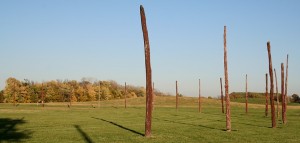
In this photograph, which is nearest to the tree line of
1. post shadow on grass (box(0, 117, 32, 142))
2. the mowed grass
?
the mowed grass

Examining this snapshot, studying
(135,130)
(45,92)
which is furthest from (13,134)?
(45,92)

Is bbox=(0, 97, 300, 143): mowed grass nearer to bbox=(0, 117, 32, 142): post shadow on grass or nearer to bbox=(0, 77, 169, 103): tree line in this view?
bbox=(0, 117, 32, 142): post shadow on grass

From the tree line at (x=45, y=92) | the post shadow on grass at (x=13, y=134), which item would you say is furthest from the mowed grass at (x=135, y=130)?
the tree line at (x=45, y=92)

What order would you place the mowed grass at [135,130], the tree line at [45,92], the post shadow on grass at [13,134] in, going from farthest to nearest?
the tree line at [45,92] → the mowed grass at [135,130] → the post shadow on grass at [13,134]

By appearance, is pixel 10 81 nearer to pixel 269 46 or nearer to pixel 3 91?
pixel 3 91

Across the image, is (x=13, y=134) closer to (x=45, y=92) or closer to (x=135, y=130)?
(x=135, y=130)

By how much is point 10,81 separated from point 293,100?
109 metres

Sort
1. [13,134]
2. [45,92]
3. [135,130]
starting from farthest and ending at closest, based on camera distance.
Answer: [45,92] → [135,130] → [13,134]

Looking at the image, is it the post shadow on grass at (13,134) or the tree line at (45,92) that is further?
the tree line at (45,92)

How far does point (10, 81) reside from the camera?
5037 inches

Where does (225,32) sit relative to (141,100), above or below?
above

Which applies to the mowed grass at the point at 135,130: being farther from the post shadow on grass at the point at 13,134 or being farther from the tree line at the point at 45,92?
the tree line at the point at 45,92

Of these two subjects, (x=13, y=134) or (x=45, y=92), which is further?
(x=45, y=92)

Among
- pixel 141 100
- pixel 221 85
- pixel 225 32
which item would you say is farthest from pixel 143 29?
pixel 141 100
